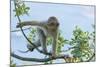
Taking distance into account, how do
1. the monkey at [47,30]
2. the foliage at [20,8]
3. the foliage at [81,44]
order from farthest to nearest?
the foliage at [81,44] < the monkey at [47,30] < the foliage at [20,8]

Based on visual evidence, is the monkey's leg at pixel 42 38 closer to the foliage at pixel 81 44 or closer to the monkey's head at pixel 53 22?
the monkey's head at pixel 53 22

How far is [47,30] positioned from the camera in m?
2.71

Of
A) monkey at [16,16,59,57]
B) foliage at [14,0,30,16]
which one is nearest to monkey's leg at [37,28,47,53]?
monkey at [16,16,59,57]

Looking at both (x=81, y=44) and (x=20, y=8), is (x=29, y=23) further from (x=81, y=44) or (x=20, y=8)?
(x=81, y=44)

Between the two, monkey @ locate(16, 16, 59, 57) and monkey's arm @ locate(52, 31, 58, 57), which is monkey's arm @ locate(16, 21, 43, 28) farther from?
monkey's arm @ locate(52, 31, 58, 57)

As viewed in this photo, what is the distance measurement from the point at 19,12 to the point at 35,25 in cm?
23

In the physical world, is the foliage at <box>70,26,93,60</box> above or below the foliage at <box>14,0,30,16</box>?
below

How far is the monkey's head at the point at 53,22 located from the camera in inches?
108

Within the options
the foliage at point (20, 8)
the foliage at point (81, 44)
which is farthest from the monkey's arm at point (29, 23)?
the foliage at point (81, 44)

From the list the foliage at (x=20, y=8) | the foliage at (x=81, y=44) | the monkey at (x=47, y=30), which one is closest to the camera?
the foliage at (x=20, y=8)

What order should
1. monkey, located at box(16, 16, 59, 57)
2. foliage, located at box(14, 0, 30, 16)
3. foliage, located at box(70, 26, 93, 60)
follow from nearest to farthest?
foliage, located at box(14, 0, 30, 16) < monkey, located at box(16, 16, 59, 57) < foliage, located at box(70, 26, 93, 60)

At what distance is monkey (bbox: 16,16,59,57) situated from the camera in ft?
8.75
